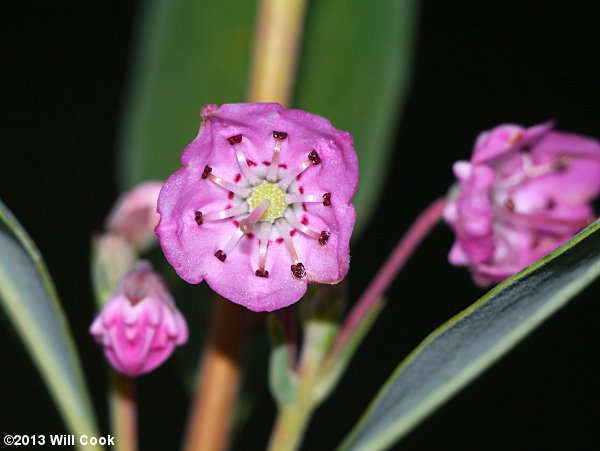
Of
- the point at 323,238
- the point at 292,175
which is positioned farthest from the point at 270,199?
the point at 323,238

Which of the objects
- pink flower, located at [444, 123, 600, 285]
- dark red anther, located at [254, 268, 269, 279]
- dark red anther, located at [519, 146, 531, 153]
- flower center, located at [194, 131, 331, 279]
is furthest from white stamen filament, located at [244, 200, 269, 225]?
dark red anther, located at [519, 146, 531, 153]

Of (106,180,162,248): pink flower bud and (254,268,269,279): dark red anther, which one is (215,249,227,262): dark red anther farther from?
(106,180,162,248): pink flower bud

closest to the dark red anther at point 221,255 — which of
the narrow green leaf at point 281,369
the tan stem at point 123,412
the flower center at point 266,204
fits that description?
the flower center at point 266,204

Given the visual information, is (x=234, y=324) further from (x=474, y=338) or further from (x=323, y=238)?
(x=474, y=338)

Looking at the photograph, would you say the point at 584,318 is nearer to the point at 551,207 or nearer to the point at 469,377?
the point at 551,207

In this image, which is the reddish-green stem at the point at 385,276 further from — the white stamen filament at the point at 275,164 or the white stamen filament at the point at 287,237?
the white stamen filament at the point at 275,164
